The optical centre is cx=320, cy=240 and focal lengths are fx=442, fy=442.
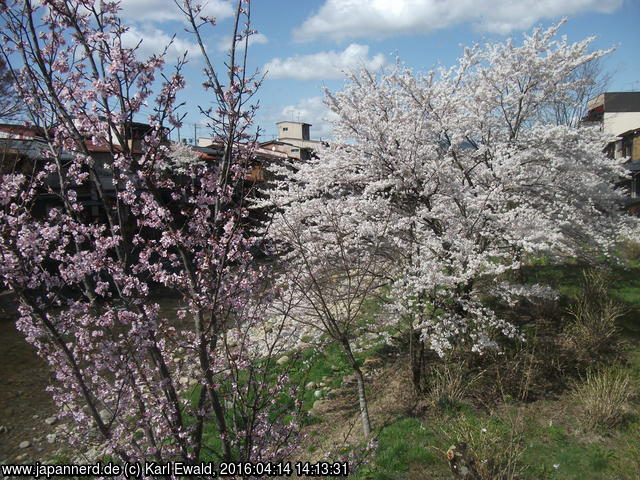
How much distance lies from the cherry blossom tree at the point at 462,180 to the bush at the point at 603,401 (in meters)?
1.28

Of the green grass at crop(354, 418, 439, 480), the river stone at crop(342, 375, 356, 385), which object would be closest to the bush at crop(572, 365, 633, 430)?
the green grass at crop(354, 418, 439, 480)

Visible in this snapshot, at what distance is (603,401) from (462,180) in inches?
164

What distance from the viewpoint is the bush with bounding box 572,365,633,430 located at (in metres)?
5.71

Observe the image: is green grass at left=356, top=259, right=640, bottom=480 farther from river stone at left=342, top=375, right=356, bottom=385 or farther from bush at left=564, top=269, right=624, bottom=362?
river stone at left=342, top=375, right=356, bottom=385

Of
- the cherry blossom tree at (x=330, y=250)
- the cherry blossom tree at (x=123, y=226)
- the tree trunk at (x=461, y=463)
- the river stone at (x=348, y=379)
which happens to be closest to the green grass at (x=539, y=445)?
the tree trunk at (x=461, y=463)

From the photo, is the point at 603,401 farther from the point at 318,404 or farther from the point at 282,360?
the point at 282,360

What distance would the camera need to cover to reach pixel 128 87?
3.08 m

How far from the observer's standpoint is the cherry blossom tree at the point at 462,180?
6.76 metres

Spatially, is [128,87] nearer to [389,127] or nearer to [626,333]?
[389,127]

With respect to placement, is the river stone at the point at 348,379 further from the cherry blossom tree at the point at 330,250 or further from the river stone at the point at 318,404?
the river stone at the point at 318,404

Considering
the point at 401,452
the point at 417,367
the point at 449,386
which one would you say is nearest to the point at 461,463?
the point at 401,452

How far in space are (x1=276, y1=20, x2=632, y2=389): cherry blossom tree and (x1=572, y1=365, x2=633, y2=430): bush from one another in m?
1.28

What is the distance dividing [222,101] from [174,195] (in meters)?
0.84

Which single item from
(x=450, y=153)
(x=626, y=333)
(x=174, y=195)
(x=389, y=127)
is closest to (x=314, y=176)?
(x=389, y=127)
